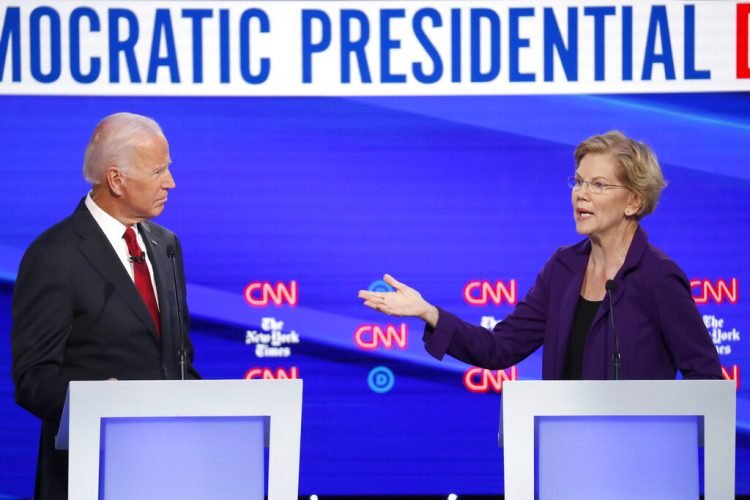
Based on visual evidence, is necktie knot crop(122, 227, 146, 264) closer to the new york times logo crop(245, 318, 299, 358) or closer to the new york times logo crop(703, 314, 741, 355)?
the new york times logo crop(245, 318, 299, 358)

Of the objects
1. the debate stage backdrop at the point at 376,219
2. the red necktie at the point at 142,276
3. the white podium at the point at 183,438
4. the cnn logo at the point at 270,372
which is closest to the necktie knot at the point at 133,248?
the red necktie at the point at 142,276

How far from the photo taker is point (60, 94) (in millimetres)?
4402

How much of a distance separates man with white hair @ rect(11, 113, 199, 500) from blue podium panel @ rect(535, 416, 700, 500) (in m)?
1.12

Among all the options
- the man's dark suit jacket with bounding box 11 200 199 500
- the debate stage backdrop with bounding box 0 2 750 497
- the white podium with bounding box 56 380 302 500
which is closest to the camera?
the white podium with bounding box 56 380 302 500

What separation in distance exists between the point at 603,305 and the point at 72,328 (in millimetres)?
1449

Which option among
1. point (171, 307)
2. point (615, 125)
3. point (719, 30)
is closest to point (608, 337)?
point (171, 307)

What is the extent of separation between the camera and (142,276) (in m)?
3.05

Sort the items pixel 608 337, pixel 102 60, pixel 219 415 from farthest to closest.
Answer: pixel 102 60, pixel 608 337, pixel 219 415

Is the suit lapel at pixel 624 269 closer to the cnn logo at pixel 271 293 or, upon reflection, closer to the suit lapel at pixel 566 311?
the suit lapel at pixel 566 311

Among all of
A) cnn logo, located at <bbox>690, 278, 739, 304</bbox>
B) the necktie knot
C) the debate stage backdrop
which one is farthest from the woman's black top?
cnn logo, located at <bbox>690, 278, 739, 304</bbox>

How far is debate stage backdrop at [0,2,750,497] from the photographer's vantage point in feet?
14.5

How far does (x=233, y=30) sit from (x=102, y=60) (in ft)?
1.78

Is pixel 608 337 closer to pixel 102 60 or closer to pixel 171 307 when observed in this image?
pixel 171 307

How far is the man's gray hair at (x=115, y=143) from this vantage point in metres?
3.09
